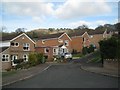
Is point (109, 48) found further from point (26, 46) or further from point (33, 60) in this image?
point (26, 46)

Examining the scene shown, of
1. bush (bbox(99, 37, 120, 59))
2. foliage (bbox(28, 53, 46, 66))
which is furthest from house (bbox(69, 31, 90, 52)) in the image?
bush (bbox(99, 37, 120, 59))

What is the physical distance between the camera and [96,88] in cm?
1590

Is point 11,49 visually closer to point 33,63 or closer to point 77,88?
point 33,63

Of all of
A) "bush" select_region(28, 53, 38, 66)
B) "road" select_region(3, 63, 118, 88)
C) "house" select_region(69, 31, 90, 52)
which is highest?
"house" select_region(69, 31, 90, 52)

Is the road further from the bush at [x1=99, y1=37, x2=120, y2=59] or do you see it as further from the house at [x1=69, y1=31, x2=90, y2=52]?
the house at [x1=69, y1=31, x2=90, y2=52]

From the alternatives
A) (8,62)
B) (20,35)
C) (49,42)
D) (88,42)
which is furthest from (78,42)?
(8,62)

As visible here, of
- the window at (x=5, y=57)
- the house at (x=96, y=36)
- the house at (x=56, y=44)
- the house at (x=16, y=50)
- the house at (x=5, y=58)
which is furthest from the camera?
the house at (x=96, y=36)

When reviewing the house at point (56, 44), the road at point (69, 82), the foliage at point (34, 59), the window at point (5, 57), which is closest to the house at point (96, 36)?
the house at point (56, 44)

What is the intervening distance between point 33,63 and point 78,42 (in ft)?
112

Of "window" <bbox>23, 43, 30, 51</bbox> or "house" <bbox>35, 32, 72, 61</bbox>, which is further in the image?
"house" <bbox>35, 32, 72, 61</bbox>

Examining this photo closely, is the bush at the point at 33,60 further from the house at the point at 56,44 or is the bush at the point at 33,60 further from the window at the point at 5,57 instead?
the house at the point at 56,44

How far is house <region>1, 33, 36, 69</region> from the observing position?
1900 inches

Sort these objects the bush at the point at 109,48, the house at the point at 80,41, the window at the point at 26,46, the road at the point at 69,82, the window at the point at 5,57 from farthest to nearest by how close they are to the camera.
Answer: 1. the house at the point at 80,41
2. the window at the point at 26,46
3. the window at the point at 5,57
4. the bush at the point at 109,48
5. the road at the point at 69,82

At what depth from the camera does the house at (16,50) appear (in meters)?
48.2
